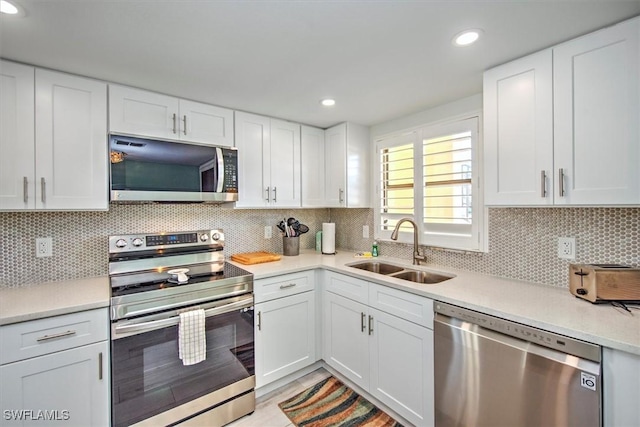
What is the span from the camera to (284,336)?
2.18 metres

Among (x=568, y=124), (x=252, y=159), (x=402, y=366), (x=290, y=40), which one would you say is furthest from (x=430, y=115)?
(x=402, y=366)

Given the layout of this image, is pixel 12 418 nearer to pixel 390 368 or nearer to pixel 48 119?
pixel 48 119

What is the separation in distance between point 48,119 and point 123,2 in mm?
963

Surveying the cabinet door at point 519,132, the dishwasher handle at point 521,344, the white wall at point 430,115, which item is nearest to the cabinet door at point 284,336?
the dishwasher handle at point 521,344

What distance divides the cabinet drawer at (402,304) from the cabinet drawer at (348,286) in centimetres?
6

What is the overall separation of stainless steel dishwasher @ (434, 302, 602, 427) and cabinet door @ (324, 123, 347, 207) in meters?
1.44

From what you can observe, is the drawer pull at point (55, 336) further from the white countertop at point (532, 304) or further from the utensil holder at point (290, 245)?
the utensil holder at point (290, 245)

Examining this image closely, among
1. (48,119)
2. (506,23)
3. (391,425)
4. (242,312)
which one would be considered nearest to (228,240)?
(242,312)

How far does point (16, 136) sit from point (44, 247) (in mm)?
709

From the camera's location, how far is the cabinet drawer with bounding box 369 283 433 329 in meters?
1.63

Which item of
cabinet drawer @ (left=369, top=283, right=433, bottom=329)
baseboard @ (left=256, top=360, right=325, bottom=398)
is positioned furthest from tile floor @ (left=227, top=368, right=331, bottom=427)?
cabinet drawer @ (left=369, top=283, right=433, bottom=329)

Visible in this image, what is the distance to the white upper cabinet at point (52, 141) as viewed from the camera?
1.52m

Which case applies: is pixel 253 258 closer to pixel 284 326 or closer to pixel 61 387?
pixel 284 326

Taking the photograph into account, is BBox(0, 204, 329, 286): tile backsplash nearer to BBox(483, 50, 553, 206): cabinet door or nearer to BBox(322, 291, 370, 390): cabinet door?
BBox(322, 291, 370, 390): cabinet door
